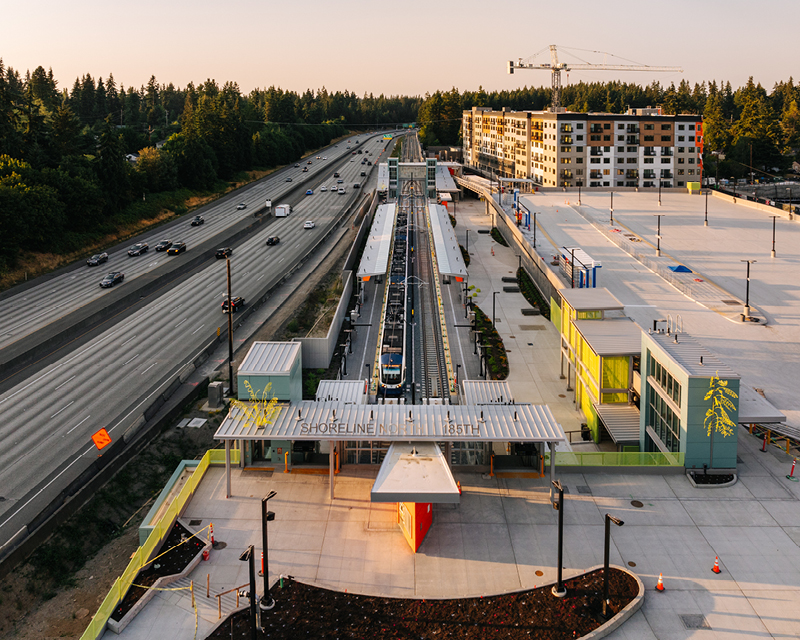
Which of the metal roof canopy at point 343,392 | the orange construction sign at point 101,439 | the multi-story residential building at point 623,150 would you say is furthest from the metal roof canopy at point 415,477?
the multi-story residential building at point 623,150

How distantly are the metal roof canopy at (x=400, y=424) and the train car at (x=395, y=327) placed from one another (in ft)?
49.0

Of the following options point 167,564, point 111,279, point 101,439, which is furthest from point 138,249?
point 167,564

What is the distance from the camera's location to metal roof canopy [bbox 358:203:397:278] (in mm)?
70375

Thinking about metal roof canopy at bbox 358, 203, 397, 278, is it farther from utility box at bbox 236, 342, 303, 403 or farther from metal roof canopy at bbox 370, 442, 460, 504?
metal roof canopy at bbox 370, 442, 460, 504

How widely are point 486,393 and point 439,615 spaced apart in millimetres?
15990

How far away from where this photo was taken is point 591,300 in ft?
148

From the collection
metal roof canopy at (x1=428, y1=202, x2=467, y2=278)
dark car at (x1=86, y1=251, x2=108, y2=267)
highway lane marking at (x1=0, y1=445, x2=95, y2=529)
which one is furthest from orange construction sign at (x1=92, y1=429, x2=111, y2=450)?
dark car at (x1=86, y1=251, x2=108, y2=267)

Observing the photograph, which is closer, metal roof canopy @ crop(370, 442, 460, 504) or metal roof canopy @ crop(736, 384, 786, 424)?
metal roof canopy @ crop(370, 442, 460, 504)

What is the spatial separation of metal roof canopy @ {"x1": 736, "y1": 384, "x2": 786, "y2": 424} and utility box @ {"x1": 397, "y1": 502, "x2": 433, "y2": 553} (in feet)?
47.5

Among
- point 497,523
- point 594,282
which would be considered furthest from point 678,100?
point 497,523

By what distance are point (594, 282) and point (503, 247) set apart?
110ft

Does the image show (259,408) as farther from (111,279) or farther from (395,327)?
(111,279)

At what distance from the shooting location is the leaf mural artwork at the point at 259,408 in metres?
28.3

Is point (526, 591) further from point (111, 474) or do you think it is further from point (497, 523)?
point (111, 474)
